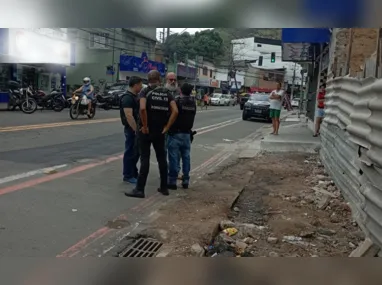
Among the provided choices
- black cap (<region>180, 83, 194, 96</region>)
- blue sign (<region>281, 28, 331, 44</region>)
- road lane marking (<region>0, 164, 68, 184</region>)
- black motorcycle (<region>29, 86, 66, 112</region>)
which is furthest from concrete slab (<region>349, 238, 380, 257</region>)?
black motorcycle (<region>29, 86, 66, 112</region>)

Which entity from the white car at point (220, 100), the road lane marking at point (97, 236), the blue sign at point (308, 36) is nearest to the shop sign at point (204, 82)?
the white car at point (220, 100)

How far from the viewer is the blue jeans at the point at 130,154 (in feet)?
20.5

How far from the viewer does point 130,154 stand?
249 inches

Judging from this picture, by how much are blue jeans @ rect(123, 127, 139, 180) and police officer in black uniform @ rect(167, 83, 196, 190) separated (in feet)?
1.71

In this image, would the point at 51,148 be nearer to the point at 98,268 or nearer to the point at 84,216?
the point at 84,216

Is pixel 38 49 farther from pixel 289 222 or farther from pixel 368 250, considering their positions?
pixel 368 250

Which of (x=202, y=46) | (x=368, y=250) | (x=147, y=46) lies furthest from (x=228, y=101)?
(x=368, y=250)

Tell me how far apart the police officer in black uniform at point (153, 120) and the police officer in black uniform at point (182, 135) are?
0.43m

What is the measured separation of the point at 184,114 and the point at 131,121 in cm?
78

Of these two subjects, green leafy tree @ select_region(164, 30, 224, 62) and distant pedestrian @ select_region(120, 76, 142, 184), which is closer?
distant pedestrian @ select_region(120, 76, 142, 184)

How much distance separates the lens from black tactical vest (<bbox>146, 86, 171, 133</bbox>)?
5.38 meters

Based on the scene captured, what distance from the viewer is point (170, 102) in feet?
18.1

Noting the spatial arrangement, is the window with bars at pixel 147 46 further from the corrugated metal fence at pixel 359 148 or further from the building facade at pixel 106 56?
the corrugated metal fence at pixel 359 148

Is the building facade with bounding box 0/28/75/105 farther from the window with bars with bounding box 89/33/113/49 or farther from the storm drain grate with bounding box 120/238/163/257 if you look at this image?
the storm drain grate with bounding box 120/238/163/257
